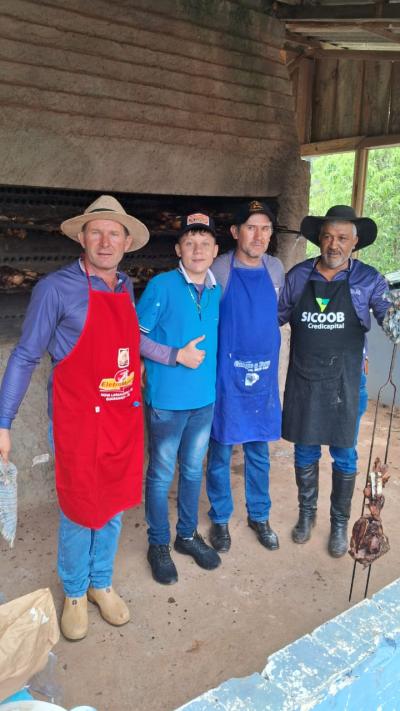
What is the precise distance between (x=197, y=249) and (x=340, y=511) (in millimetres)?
1881

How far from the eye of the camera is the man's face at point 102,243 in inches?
101

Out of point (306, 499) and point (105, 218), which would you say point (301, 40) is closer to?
point (105, 218)

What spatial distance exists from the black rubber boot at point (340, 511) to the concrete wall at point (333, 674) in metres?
1.67

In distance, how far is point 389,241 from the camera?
33.4 ft

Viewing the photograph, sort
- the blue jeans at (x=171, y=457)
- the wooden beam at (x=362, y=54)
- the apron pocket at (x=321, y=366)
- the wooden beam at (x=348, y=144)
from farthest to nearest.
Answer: the wooden beam at (x=348, y=144) → the wooden beam at (x=362, y=54) → the apron pocket at (x=321, y=366) → the blue jeans at (x=171, y=457)

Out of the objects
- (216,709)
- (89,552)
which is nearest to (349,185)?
(89,552)

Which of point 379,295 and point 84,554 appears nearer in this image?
point 84,554

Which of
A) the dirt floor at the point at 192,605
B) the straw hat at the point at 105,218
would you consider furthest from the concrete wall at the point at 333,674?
the straw hat at the point at 105,218

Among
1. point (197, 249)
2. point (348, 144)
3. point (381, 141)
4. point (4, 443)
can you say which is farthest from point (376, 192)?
point (4, 443)

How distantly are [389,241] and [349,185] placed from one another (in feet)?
3.94

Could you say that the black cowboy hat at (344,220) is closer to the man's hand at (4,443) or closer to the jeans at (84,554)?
the jeans at (84,554)

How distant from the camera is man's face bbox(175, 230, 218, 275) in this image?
117 inches

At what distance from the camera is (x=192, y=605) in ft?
10.1

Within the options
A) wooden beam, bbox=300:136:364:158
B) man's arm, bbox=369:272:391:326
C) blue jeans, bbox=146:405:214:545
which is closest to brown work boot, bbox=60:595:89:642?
blue jeans, bbox=146:405:214:545
